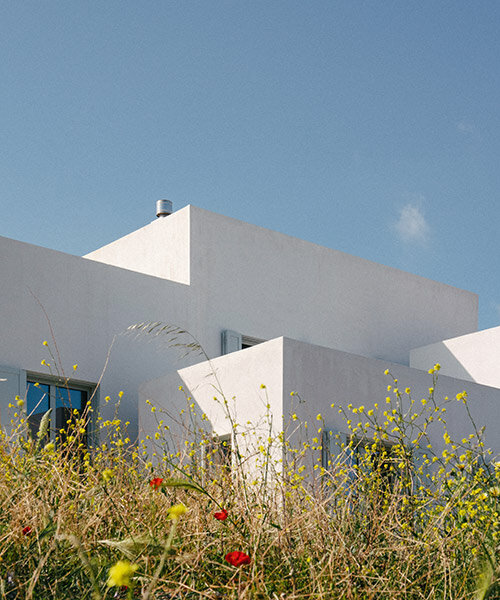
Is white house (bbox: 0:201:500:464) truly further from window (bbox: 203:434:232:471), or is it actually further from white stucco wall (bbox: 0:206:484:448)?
window (bbox: 203:434:232:471)

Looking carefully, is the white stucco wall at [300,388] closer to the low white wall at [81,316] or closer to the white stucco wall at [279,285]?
the low white wall at [81,316]

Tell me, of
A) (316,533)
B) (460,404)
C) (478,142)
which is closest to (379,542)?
(316,533)

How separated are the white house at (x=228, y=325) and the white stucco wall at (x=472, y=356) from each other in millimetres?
20

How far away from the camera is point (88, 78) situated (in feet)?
45.7

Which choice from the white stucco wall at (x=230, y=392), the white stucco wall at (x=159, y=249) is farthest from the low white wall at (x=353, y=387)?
the white stucco wall at (x=159, y=249)

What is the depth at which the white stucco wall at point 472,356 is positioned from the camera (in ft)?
41.0

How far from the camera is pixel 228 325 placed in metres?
11.5

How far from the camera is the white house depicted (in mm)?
8586

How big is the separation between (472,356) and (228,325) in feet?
12.9

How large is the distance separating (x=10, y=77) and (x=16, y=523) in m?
11.7

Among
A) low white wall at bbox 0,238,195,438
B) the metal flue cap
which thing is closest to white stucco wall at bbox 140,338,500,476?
low white wall at bbox 0,238,195,438

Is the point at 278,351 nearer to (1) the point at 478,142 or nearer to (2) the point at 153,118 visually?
(2) the point at 153,118

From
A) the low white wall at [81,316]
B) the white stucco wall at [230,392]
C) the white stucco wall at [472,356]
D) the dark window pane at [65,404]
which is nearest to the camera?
the white stucco wall at [230,392]

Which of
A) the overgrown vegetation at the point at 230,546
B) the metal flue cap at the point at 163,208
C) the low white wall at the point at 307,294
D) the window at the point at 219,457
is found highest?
the metal flue cap at the point at 163,208
